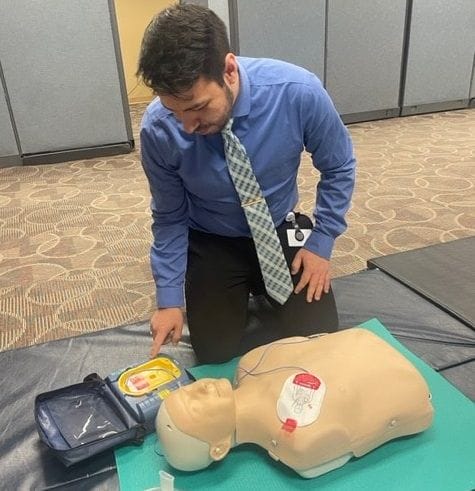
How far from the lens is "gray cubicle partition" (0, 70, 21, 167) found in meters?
3.04

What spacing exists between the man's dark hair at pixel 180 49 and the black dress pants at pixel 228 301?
481mm

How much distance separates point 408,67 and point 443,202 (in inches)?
80.2

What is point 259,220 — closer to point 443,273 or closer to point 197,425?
point 197,425

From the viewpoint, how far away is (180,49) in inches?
31.9

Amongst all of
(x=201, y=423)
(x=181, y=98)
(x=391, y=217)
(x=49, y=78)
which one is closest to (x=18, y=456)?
(x=201, y=423)

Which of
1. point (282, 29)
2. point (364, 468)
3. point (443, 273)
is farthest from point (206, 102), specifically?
point (282, 29)

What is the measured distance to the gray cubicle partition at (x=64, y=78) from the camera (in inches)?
115

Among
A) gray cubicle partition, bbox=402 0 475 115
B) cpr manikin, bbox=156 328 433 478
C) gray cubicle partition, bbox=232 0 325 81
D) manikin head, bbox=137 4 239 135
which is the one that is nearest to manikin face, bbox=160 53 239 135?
manikin head, bbox=137 4 239 135

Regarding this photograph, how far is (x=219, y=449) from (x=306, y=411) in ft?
0.53

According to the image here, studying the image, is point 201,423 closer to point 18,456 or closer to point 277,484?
point 277,484

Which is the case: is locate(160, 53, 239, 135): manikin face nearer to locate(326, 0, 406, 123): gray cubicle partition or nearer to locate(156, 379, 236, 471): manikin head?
locate(156, 379, 236, 471): manikin head

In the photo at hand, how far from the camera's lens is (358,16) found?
143 inches

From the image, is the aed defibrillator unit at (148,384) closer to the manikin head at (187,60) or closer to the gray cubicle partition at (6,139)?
the manikin head at (187,60)

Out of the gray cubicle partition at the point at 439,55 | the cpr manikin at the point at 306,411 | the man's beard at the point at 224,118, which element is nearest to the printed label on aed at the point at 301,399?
the cpr manikin at the point at 306,411
